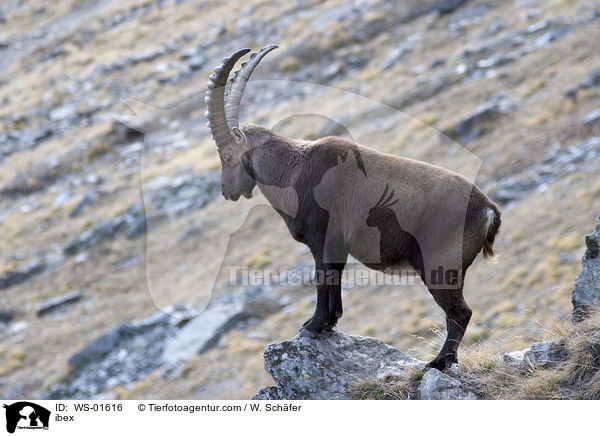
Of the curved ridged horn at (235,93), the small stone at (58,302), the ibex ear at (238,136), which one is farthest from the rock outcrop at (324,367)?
the small stone at (58,302)

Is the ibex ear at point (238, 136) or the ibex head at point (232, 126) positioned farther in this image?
the ibex ear at point (238, 136)

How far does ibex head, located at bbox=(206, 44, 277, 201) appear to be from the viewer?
9.57 metres

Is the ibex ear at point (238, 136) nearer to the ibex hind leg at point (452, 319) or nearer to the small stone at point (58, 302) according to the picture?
the ibex hind leg at point (452, 319)

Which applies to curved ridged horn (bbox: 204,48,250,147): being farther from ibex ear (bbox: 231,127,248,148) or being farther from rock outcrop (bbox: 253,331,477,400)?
rock outcrop (bbox: 253,331,477,400)

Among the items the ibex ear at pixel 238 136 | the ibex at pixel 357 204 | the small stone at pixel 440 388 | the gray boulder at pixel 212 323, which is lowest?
the gray boulder at pixel 212 323

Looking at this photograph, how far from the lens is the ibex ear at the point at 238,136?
9.71 m

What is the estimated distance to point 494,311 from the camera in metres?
21.9

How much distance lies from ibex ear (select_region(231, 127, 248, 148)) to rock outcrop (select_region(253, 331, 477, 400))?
2.53 meters

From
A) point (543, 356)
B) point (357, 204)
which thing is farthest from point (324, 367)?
point (543, 356)

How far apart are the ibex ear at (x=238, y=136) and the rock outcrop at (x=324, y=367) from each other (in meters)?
2.53

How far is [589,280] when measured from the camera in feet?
32.0

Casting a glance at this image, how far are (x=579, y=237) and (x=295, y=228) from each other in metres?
15.7

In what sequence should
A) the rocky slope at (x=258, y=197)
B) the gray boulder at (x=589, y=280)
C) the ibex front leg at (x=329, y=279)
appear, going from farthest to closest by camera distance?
the rocky slope at (x=258, y=197), the gray boulder at (x=589, y=280), the ibex front leg at (x=329, y=279)

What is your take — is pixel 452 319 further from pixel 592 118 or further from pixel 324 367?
pixel 592 118
